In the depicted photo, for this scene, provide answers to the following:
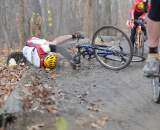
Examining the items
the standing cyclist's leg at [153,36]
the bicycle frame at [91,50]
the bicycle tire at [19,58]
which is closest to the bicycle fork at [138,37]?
the bicycle frame at [91,50]

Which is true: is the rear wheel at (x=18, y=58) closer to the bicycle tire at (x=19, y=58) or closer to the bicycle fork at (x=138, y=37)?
the bicycle tire at (x=19, y=58)

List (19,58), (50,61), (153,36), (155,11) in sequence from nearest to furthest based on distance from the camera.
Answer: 1. (155,11)
2. (153,36)
3. (50,61)
4. (19,58)

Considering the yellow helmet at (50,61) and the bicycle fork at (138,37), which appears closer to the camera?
the yellow helmet at (50,61)

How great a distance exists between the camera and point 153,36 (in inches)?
229

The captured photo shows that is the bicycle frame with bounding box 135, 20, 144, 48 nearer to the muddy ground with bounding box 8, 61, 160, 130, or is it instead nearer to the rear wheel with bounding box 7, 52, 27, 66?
the muddy ground with bounding box 8, 61, 160, 130

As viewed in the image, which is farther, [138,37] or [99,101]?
[138,37]

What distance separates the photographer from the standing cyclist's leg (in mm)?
5609

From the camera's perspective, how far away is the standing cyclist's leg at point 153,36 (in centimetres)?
561

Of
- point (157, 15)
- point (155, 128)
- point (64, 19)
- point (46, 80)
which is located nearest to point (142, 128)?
point (155, 128)

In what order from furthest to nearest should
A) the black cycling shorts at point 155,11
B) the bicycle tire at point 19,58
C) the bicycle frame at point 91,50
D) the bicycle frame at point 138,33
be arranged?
the bicycle frame at point 138,33, the bicycle tire at point 19,58, the bicycle frame at point 91,50, the black cycling shorts at point 155,11

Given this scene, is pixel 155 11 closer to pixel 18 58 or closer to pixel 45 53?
pixel 45 53

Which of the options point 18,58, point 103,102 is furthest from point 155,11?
point 18,58

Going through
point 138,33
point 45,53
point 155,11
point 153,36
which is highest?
point 155,11

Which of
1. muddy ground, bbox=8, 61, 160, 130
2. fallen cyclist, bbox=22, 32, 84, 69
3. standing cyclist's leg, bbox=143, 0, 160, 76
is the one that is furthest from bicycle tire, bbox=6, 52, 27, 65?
standing cyclist's leg, bbox=143, 0, 160, 76
